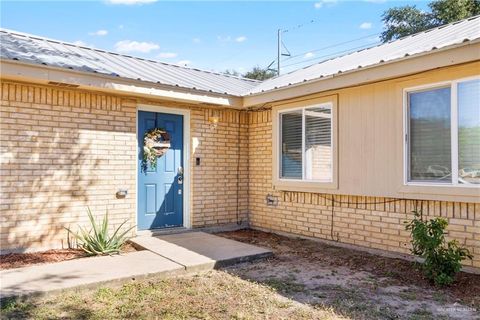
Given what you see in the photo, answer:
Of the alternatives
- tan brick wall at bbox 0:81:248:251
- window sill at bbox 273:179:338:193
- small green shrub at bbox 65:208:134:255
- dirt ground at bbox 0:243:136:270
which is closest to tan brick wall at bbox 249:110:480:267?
window sill at bbox 273:179:338:193

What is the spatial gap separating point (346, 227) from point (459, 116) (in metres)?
2.49

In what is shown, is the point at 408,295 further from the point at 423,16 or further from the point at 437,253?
the point at 423,16

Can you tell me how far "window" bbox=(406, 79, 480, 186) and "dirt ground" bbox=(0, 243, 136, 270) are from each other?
16.6 ft

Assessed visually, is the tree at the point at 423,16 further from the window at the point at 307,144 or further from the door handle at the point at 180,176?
the door handle at the point at 180,176

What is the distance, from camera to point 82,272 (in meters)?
4.65

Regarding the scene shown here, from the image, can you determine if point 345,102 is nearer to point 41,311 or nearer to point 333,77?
point 333,77

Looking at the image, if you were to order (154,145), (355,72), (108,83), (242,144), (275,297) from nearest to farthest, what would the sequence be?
(275,297), (355,72), (108,83), (154,145), (242,144)

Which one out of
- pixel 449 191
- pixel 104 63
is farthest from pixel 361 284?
pixel 104 63

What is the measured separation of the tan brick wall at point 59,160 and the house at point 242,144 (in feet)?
0.06

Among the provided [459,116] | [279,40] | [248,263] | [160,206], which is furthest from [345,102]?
[279,40]

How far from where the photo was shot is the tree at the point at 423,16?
18.0 meters

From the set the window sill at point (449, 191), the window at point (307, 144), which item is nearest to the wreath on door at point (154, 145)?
the window at point (307, 144)

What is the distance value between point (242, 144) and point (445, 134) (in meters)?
4.33

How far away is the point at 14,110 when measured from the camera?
18.5ft
